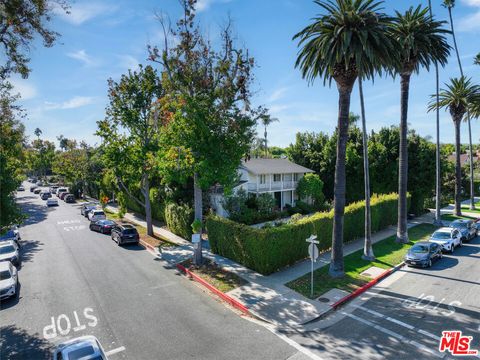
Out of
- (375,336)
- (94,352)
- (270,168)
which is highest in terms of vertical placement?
(270,168)

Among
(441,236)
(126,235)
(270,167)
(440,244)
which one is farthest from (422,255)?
(270,167)

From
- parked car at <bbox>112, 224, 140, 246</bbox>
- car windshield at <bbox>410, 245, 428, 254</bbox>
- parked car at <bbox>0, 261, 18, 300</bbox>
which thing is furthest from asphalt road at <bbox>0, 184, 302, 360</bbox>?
car windshield at <bbox>410, 245, 428, 254</bbox>

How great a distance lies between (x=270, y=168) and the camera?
37.8 m

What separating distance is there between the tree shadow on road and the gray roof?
25.6 meters

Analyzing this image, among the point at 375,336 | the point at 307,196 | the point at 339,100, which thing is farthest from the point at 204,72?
the point at 307,196

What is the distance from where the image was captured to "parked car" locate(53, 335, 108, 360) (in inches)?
330

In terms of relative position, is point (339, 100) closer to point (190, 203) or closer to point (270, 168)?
point (190, 203)

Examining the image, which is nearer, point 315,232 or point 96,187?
point 315,232

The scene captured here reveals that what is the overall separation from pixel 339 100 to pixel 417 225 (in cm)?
2041

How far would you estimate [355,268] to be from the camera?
1816 centimetres

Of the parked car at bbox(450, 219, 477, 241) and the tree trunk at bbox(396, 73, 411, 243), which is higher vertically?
the tree trunk at bbox(396, 73, 411, 243)

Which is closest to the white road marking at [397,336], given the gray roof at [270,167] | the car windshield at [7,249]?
the car windshield at [7,249]

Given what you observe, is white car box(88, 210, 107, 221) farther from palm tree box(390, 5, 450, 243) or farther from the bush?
palm tree box(390, 5, 450, 243)

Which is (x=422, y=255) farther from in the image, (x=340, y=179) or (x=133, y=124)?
(x=133, y=124)
